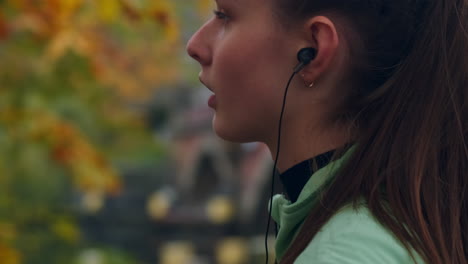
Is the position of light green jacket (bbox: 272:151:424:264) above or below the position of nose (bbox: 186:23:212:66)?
below

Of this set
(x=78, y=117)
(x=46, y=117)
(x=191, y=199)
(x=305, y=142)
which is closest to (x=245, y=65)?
(x=305, y=142)

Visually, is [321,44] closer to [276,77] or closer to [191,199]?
[276,77]

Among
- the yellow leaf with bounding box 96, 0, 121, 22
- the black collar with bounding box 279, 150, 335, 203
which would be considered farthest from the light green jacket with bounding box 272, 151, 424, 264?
the yellow leaf with bounding box 96, 0, 121, 22

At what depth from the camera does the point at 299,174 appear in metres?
1.68

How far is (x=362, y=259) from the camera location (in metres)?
1.31

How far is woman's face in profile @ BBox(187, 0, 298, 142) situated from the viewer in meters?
1.65

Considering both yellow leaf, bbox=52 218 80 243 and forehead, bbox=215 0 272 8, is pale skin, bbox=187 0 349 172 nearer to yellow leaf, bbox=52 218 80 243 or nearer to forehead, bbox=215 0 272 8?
forehead, bbox=215 0 272 8

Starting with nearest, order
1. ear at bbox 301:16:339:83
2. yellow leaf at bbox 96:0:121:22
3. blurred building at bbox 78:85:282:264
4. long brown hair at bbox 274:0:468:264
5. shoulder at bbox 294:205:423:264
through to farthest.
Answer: shoulder at bbox 294:205:423:264, long brown hair at bbox 274:0:468:264, ear at bbox 301:16:339:83, yellow leaf at bbox 96:0:121:22, blurred building at bbox 78:85:282:264

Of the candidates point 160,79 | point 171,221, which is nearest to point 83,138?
point 160,79

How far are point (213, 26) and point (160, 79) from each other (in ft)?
42.0

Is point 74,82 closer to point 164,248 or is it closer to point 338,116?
point 338,116

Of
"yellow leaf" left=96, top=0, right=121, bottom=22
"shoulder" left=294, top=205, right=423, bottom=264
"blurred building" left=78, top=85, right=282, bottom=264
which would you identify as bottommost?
"shoulder" left=294, top=205, right=423, bottom=264

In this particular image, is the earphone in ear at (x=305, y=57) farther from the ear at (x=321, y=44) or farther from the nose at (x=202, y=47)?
the nose at (x=202, y=47)

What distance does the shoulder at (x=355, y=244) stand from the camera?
4.33 feet
